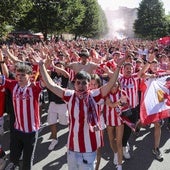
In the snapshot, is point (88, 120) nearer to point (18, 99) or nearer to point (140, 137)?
point (18, 99)

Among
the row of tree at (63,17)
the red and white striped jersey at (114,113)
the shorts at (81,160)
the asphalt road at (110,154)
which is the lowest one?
the asphalt road at (110,154)

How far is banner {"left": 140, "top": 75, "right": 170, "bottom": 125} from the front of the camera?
6723mm

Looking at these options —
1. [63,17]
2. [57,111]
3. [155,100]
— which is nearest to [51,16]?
[63,17]

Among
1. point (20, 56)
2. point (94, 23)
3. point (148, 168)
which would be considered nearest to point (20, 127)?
point (148, 168)

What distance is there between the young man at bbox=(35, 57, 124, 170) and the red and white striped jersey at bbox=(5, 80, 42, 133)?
90cm

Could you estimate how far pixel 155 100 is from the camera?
6.95 metres

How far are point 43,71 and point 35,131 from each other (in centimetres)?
117

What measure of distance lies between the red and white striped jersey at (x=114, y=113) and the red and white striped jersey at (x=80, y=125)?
4.92ft

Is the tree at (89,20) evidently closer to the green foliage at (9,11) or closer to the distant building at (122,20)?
the green foliage at (9,11)

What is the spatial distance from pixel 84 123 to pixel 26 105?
127 centimetres

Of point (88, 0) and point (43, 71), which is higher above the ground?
point (88, 0)

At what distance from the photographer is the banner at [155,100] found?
22.1 feet

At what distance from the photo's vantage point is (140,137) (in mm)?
8422

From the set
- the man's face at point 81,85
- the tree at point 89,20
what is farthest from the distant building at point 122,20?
the man's face at point 81,85
